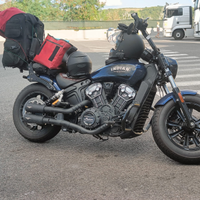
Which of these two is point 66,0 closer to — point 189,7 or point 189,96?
point 189,7

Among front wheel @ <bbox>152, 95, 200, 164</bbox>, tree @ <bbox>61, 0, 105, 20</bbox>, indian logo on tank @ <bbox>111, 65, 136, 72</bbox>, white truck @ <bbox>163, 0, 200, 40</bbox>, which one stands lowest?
tree @ <bbox>61, 0, 105, 20</bbox>

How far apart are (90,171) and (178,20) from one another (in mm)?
28571

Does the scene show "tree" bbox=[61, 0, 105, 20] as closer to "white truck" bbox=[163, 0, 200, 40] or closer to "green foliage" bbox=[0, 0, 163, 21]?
"green foliage" bbox=[0, 0, 163, 21]

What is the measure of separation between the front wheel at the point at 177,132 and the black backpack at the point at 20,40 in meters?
1.84

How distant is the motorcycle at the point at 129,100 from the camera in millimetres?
3857

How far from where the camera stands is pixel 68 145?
4.65 m

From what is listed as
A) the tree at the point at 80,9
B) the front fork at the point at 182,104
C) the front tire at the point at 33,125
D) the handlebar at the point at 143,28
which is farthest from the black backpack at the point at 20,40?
the tree at the point at 80,9

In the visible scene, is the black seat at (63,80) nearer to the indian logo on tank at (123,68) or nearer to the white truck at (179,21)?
the indian logo on tank at (123,68)

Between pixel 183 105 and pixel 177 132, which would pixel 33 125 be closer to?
pixel 177 132

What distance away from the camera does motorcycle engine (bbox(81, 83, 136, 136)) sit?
4023 mm

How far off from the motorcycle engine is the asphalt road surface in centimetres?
40

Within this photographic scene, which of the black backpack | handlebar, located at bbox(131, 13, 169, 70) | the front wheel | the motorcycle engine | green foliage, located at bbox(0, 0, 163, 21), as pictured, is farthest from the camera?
green foliage, located at bbox(0, 0, 163, 21)

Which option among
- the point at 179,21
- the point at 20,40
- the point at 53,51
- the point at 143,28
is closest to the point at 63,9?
the point at 179,21

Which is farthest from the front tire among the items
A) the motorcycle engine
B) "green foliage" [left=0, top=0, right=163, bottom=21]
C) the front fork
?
"green foliage" [left=0, top=0, right=163, bottom=21]
